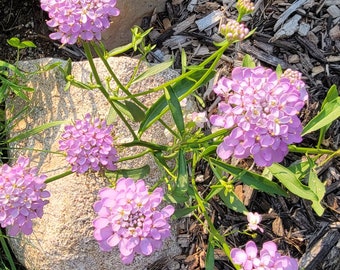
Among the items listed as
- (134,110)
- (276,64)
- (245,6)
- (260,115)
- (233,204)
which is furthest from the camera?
(276,64)

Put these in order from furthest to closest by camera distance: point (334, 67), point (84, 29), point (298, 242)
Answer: point (334, 67), point (298, 242), point (84, 29)

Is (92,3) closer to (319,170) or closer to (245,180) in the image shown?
(245,180)

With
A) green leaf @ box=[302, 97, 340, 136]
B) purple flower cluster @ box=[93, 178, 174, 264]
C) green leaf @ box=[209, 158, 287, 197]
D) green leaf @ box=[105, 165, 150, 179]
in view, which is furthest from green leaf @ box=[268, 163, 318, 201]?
purple flower cluster @ box=[93, 178, 174, 264]

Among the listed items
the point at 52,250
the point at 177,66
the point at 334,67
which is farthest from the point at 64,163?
the point at 334,67

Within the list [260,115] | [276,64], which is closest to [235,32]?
[260,115]

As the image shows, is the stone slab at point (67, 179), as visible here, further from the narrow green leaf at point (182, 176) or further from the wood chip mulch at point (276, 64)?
the narrow green leaf at point (182, 176)

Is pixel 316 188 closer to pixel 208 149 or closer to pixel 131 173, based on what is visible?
pixel 208 149
